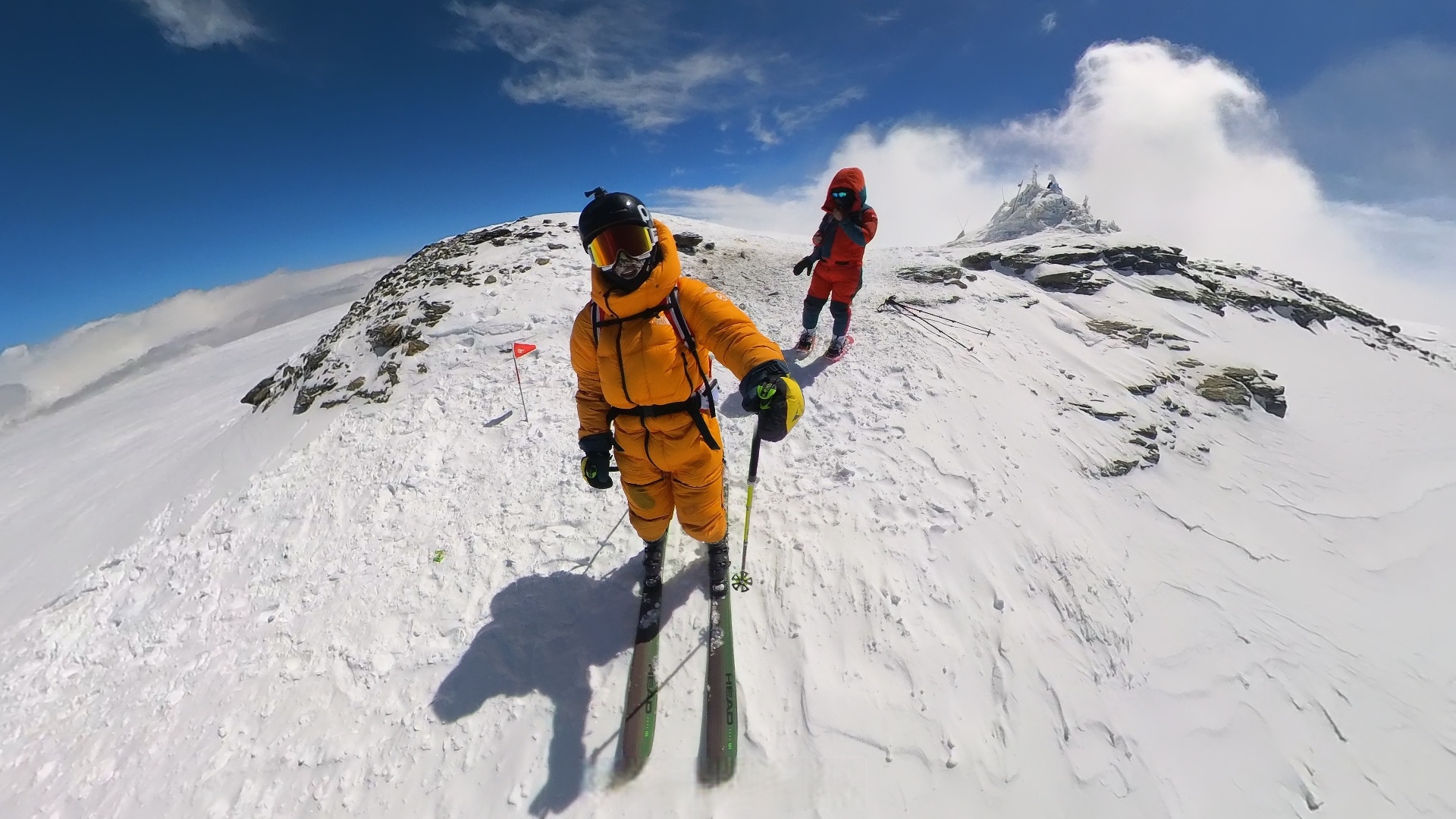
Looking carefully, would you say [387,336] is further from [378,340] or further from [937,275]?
[937,275]

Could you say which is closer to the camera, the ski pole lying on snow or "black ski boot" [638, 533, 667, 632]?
"black ski boot" [638, 533, 667, 632]

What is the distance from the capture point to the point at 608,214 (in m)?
3.44

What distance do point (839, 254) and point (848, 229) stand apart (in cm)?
41

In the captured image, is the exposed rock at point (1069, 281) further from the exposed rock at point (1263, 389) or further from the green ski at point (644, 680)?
the green ski at point (644, 680)

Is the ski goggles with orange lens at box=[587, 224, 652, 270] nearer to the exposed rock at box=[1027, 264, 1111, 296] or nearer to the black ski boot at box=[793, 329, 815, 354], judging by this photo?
the black ski boot at box=[793, 329, 815, 354]

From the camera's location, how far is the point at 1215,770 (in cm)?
372

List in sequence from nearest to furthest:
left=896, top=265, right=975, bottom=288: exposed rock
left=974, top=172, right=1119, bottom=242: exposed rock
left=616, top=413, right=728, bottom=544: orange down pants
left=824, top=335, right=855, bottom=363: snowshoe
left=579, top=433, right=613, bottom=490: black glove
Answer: left=616, top=413, right=728, bottom=544: orange down pants, left=579, top=433, right=613, bottom=490: black glove, left=824, top=335, right=855, bottom=363: snowshoe, left=896, top=265, right=975, bottom=288: exposed rock, left=974, top=172, right=1119, bottom=242: exposed rock

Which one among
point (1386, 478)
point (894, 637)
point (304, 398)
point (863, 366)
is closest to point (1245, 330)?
point (1386, 478)

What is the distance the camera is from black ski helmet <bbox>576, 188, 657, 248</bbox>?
345 cm

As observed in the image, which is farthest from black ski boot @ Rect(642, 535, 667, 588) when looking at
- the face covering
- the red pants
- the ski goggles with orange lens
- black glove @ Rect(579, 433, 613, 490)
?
the red pants

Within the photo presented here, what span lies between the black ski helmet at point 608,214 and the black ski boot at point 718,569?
2.77 m

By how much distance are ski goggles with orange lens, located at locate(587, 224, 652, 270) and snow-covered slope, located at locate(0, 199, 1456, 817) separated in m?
3.09

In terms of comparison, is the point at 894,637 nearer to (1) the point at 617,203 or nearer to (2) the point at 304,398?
(1) the point at 617,203

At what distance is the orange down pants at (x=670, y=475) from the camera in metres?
4.04
